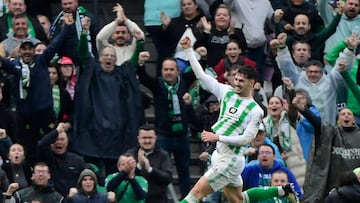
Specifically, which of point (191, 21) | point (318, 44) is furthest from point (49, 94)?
point (318, 44)

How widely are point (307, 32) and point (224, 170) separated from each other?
16.2ft

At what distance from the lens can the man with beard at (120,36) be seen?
2353 centimetres

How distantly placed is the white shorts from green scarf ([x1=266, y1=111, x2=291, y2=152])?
7.39ft

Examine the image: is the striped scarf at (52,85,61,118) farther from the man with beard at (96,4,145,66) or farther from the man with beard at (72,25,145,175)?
the man with beard at (96,4,145,66)

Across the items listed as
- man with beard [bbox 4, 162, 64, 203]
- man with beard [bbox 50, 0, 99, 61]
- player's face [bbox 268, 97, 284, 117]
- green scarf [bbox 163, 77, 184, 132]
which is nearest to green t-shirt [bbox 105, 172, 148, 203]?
man with beard [bbox 4, 162, 64, 203]

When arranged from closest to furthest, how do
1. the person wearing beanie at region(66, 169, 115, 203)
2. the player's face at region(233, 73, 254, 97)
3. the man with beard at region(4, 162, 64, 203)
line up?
the player's face at region(233, 73, 254, 97)
the person wearing beanie at region(66, 169, 115, 203)
the man with beard at region(4, 162, 64, 203)

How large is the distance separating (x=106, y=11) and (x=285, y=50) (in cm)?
369

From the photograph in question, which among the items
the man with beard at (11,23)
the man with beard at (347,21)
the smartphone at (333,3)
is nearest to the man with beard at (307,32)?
the man with beard at (347,21)

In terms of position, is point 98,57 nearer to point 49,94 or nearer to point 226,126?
point 49,94

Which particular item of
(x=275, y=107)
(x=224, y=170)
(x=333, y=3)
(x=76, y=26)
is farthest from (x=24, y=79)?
(x=333, y=3)

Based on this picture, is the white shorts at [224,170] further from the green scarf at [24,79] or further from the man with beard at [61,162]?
the green scarf at [24,79]

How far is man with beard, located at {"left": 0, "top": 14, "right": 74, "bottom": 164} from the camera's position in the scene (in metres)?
22.7

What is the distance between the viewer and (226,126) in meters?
20.5

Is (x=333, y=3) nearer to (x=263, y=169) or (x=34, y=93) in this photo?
(x=263, y=169)
